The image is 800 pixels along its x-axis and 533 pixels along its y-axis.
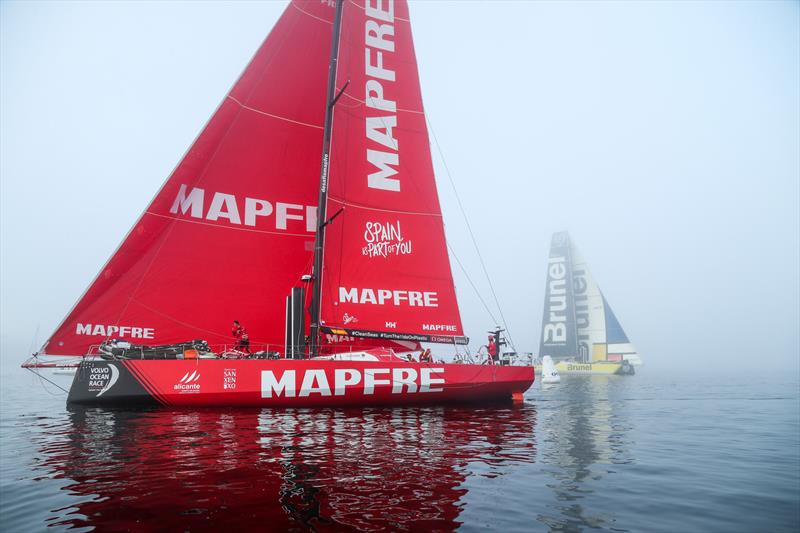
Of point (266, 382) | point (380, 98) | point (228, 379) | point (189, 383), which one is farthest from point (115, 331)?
point (380, 98)

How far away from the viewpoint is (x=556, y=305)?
2141 inches

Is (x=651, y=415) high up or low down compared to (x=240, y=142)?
down

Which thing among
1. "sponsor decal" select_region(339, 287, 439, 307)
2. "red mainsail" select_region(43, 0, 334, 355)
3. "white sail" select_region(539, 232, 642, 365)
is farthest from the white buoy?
"white sail" select_region(539, 232, 642, 365)

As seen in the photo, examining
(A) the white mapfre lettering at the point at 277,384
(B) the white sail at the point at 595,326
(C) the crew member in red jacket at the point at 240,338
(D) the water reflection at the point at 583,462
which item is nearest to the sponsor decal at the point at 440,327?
(D) the water reflection at the point at 583,462

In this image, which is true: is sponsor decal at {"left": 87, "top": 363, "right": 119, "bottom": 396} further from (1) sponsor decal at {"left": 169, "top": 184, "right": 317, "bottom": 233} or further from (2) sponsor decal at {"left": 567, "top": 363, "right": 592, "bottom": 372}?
(2) sponsor decal at {"left": 567, "top": 363, "right": 592, "bottom": 372}

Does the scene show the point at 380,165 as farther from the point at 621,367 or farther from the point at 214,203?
the point at 621,367

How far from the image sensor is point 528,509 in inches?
201

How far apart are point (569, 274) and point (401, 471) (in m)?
50.4

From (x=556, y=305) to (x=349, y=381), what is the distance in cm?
4411

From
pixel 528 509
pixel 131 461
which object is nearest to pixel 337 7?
pixel 131 461

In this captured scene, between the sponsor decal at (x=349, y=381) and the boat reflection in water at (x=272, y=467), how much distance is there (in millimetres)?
1157

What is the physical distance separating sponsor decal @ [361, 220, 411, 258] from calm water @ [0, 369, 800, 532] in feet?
19.5

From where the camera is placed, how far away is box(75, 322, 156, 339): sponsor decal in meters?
13.6

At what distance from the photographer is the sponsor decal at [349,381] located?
516 inches
